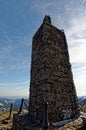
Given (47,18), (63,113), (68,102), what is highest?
(47,18)

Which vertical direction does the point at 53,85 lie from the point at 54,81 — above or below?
below

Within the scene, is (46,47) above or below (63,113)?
above

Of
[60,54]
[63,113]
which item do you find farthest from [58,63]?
[63,113]

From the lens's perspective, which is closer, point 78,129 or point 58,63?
point 78,129

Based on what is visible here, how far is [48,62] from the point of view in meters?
6.48

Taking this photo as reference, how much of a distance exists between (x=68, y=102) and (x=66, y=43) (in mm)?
4104

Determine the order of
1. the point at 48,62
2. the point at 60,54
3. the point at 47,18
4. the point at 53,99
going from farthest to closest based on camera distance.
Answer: the point at 47,18 < the point at 60,54 < the point at 48,62 < the point at 53,99

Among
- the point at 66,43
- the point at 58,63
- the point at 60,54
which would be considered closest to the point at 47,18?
the point at 66,43

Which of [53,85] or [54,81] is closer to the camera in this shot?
[53,85]

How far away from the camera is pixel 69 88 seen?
710cm

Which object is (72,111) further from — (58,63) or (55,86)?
(58,63)

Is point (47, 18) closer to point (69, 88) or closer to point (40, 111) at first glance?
point (69, 88)

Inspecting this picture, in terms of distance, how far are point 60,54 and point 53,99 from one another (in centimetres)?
295

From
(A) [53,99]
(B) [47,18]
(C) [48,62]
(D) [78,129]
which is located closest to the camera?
(D) [78,129]
